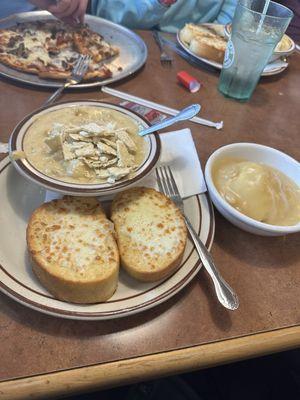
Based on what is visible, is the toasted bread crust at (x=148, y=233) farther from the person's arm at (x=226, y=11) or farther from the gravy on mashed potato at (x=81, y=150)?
the person's arm at (x=226, y=11)

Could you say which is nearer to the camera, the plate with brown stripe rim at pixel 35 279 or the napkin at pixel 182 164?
the plate with brown stripe rim at pixel 35 279

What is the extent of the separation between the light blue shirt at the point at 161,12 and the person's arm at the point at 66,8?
24 cm

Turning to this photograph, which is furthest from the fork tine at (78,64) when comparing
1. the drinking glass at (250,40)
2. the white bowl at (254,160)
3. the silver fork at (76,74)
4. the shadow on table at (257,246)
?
the shadow on table at (257,246)

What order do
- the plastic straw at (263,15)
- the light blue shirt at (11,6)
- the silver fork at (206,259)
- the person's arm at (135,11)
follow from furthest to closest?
the light blue shirt at (11,6) → the person's arm at (135,11) → the plastic straw at (263,15) → the silver fork at (206,259)

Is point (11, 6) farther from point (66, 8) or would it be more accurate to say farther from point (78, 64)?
point (78, 64)

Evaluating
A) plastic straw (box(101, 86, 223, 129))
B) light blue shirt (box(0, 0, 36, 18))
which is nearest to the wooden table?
plastic straw (box(101, 86, 223, 129))

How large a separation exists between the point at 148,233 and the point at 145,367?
25 cm

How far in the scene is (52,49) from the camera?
1.37 m

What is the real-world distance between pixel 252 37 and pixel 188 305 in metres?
0.95

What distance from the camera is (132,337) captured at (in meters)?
0.60

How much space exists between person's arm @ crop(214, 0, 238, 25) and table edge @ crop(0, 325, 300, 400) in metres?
1.88

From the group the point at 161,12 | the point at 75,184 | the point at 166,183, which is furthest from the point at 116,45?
the point at 75,184

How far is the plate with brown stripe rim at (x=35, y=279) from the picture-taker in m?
0.59

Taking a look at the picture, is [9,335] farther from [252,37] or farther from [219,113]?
[252,37]
